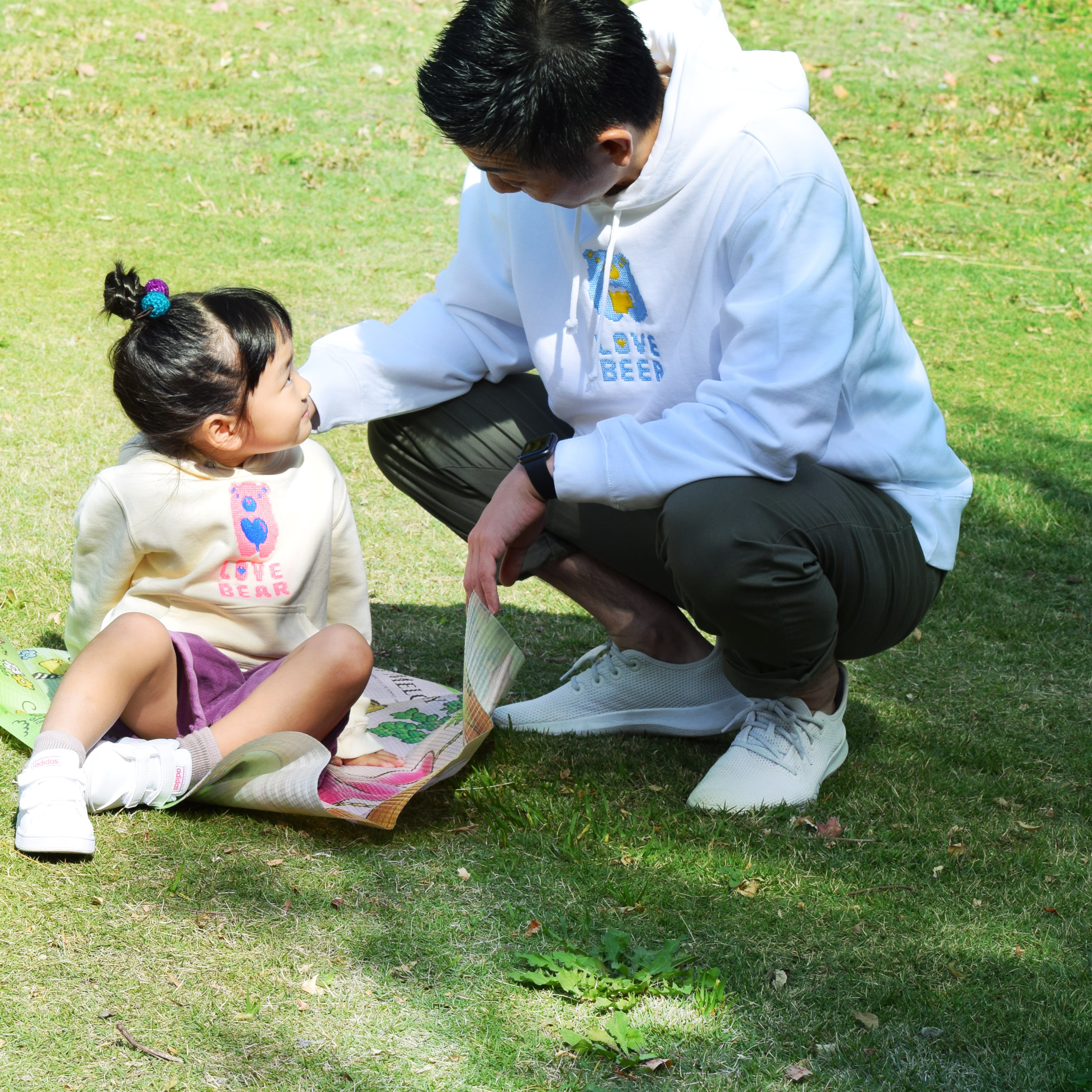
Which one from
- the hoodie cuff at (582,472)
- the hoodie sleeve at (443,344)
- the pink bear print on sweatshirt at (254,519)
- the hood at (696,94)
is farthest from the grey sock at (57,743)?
the hood at (696,94)

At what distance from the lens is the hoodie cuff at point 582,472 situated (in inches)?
87.4

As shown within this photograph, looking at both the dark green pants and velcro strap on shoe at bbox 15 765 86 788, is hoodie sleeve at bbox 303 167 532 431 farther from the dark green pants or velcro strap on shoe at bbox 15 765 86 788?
velcro strap on shoe at bbox 15 765 86 788

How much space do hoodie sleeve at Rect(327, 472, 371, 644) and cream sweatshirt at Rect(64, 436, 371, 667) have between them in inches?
0.6

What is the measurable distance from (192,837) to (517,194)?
1417mm

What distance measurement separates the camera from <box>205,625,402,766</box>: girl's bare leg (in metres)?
2.30

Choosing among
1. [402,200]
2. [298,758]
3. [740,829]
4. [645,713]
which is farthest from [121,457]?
[402,200]

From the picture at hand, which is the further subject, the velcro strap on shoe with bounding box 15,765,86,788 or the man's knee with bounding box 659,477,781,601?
the man's knee with bounding box 659,477,781,601

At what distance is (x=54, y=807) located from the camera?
2047 mm

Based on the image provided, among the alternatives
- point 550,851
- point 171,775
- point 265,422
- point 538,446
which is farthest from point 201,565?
point 550,851

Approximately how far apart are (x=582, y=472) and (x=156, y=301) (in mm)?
871

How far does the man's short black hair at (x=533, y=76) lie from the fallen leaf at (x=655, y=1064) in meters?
1.43

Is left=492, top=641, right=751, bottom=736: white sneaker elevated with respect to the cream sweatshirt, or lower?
lower

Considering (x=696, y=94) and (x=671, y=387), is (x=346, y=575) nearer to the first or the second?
(x=671, y=387)

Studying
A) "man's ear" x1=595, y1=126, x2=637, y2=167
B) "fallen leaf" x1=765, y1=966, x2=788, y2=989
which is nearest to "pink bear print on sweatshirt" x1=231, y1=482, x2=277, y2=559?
"man's ear" x1=595, y1=126, x2=637, y2=167
